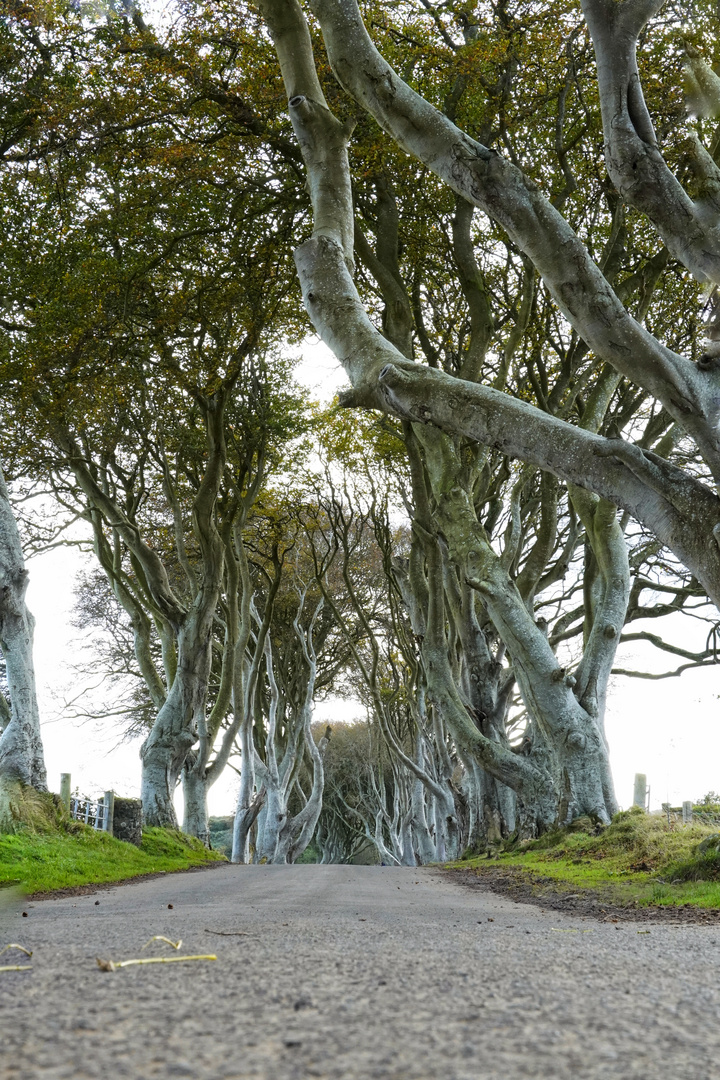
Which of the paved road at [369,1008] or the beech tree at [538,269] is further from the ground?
the beech tree at [538,269]

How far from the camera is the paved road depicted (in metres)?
1.46

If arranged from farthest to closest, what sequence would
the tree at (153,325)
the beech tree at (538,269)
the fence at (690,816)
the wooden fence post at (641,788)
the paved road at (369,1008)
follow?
the wooden fence post at (641,788), the tree at (153,325), the fence at (690,816), the beech tree at (538,269), the paved road at (369,1008)

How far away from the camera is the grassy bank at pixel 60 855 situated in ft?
26.9

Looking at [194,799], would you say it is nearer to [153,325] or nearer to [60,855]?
[60,855]

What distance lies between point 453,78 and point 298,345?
6.97 meters

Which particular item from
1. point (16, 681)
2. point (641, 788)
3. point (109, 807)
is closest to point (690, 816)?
point (641, 788)

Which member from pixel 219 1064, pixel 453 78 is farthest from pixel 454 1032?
pixel 453 78

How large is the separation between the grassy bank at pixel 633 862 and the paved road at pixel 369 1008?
2288 mm

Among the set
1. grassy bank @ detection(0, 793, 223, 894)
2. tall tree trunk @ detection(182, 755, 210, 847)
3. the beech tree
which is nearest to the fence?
the beech tree

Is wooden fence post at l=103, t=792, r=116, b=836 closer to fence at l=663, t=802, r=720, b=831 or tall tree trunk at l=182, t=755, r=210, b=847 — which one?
tall tree trunk at l=182, t=755, r=210, b=847

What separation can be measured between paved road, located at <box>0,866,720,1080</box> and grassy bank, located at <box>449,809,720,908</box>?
2288 millimetres

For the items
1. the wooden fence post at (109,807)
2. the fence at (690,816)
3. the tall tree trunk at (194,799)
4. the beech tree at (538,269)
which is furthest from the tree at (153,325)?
the fence at (690,816)

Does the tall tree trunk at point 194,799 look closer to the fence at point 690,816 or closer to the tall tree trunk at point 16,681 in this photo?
the tall tree trunk at point 16,681

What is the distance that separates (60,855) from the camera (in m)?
9.17
